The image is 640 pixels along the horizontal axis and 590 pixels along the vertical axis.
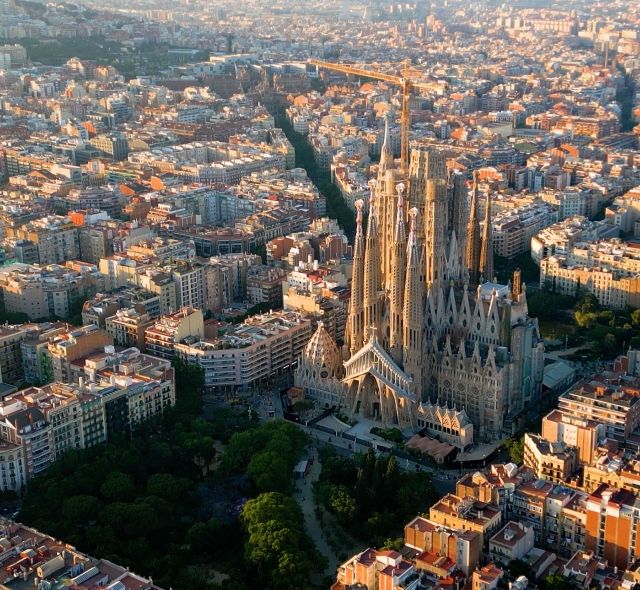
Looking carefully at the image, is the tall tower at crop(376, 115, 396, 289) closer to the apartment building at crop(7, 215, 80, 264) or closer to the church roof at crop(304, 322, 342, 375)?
the church roof at crop(304, 322, 342, 375)

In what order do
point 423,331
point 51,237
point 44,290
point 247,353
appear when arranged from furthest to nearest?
point 51,237 < point 44,290 < point 247,353 < point 423,331

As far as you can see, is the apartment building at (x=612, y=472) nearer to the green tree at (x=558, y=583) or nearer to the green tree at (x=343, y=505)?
the green tree at (x=558, y=583)

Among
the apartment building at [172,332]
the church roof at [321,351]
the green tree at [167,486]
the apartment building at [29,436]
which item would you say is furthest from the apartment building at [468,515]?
the apartment building at [172,332]

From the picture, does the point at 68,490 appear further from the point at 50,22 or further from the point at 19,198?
the point at 50,22

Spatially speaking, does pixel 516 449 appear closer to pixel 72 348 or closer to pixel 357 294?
pixel 357 294

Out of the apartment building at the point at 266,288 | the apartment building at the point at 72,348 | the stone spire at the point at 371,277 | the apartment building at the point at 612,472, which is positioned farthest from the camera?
the apartment building at the point at 266,288

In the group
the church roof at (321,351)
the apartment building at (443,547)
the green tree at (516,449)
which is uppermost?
the church roof at (321,351)

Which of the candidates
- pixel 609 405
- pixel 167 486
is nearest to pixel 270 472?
pixel 167 486
